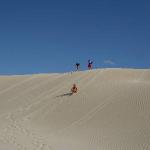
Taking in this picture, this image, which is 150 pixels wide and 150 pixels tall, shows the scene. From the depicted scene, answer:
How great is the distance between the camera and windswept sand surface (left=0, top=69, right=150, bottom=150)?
17312mm

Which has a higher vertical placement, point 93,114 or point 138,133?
point 93,114

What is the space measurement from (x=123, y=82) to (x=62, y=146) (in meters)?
11.9

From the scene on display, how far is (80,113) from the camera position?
886 inches

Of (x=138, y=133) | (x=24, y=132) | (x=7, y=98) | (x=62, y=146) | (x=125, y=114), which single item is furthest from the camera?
(x=7, y=98)

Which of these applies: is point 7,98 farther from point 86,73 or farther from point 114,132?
point 114,132

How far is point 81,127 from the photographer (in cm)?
2008

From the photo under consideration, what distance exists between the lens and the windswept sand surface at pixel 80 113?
56.8 feet

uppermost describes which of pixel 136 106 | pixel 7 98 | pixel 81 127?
pixel 7 98

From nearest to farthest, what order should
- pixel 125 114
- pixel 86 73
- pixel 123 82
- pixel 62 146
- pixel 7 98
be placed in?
pixel 62 146 < pixel 125 114 < pixel 123 82 < pixel 7 98 < pixel 86 73

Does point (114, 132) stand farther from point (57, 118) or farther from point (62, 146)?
point (57, 118)

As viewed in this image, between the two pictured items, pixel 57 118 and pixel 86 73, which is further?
pixel 86 73

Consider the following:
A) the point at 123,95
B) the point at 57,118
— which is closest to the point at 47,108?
the point at 57,118

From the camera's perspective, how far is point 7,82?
3584 centimetres

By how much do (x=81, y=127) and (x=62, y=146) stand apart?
355 centimetres
